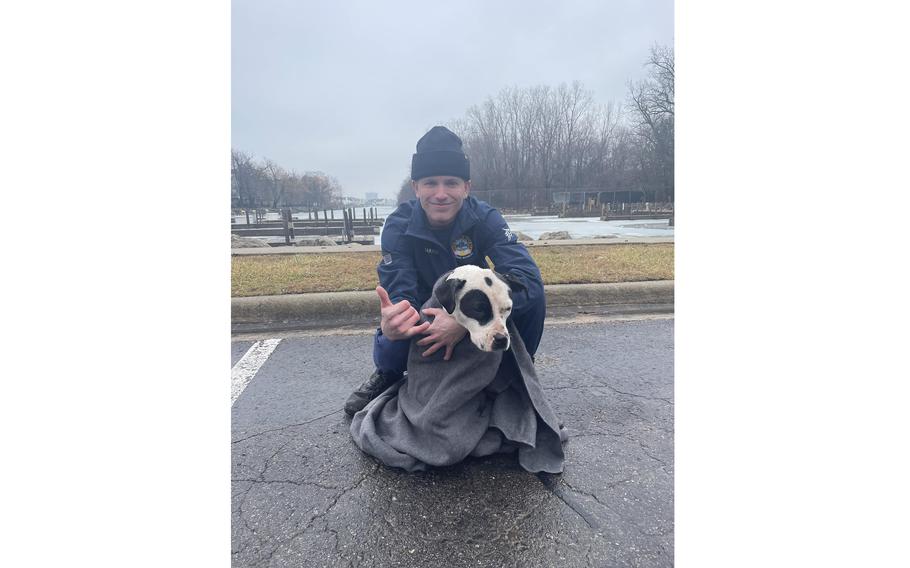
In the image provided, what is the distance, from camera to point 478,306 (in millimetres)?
1713

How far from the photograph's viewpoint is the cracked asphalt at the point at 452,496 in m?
1.49

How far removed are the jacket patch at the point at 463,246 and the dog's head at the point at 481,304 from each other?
0.46 meters

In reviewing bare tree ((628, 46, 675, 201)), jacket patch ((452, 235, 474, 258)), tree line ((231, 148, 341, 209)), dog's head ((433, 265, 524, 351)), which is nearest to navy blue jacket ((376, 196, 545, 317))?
jacket patch ((452, 235, 474, 258))

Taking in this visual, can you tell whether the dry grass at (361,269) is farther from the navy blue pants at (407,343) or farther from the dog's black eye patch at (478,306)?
the dog's black eye patch at (478,306)

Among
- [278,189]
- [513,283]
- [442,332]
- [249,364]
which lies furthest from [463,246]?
[278,189]

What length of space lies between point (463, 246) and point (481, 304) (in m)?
0.61

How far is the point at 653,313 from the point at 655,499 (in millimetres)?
3389

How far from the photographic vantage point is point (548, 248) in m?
9.67

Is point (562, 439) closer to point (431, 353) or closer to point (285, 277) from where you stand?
point (431, 353)

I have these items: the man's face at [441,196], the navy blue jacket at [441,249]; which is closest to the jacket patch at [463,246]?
the navy blue jacket at [441,249]

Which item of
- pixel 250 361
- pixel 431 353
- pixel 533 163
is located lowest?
pixel 250 361

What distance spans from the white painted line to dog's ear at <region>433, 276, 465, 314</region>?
1.69 meters

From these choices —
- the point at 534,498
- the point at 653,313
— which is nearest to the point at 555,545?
the point at 534,498

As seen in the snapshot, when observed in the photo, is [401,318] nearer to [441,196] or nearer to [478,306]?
[478,306]
